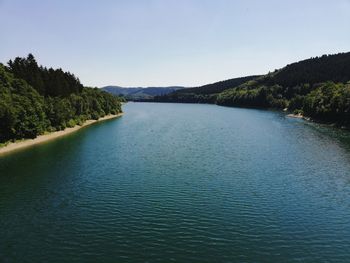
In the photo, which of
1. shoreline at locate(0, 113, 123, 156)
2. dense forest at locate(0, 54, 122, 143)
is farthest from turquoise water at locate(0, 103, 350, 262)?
dense forest at locate(0, 54, 122, 143)

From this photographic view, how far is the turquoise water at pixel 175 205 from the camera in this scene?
1201 inches

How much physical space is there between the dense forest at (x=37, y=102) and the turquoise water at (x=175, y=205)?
10166 mm

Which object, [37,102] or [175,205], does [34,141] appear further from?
[175,205]

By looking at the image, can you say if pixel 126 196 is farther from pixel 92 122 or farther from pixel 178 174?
pixel 92 122

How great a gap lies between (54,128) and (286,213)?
257 ft

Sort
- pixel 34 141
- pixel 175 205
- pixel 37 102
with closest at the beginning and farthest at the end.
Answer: pixel 175 205 → pixel 34 141 → pixel 37 102

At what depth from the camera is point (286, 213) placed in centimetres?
3919

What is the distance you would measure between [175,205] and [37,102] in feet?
212

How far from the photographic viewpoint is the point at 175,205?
41406 mm

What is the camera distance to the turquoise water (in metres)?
30.5

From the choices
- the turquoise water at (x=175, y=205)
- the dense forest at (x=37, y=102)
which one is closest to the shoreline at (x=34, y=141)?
the dense forest at (x=37, y=102)

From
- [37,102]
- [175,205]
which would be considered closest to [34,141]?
[37,102]

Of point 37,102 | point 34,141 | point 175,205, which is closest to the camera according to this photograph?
point 175,205

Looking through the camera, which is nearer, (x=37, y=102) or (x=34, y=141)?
(x=34, y=141)
